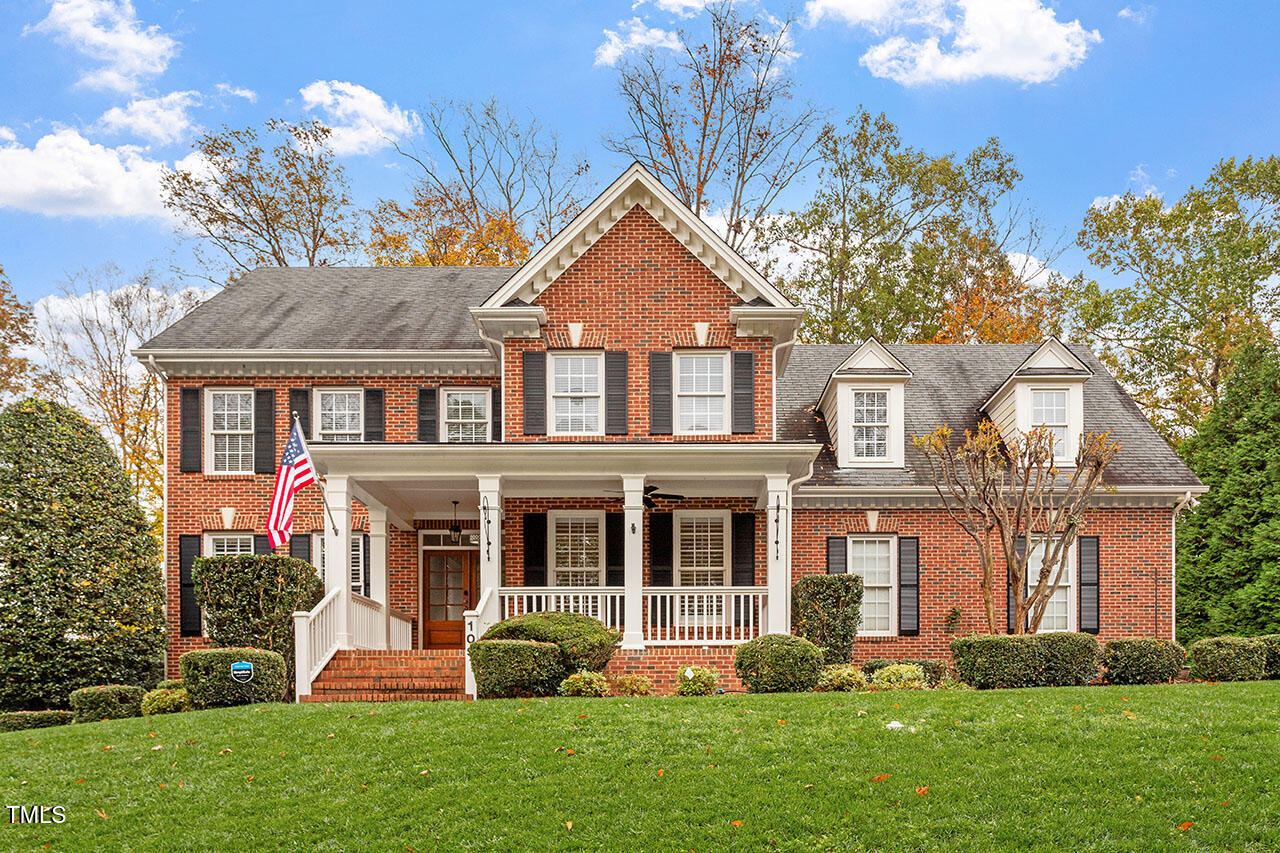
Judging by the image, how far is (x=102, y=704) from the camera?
1482 centimetres

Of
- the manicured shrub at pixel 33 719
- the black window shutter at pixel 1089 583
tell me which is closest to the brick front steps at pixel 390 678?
the manicured shrub at pixel 33 719

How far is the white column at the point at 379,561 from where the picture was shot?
56.5ft

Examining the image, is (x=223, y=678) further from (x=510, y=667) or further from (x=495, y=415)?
(x=495, y=415)

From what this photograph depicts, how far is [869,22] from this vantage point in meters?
30.1

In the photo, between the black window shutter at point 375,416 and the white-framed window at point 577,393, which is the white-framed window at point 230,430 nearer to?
the black window shutter at point 375,416

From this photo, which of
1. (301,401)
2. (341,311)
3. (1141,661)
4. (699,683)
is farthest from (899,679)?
(341,311)

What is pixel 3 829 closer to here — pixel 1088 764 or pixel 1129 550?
pixel 1088 764

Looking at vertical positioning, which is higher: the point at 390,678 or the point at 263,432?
the point at 263,432

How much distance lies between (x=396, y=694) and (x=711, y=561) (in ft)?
20.2

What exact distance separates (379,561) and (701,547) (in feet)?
18.1

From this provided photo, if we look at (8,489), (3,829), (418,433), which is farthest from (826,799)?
(8,489)

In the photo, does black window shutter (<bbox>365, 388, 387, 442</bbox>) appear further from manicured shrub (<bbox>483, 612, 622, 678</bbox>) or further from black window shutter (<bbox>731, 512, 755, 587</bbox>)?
black window shutter (<bbox>731, 512, 755, 587</bbox>)

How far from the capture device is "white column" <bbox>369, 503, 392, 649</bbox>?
1723cm

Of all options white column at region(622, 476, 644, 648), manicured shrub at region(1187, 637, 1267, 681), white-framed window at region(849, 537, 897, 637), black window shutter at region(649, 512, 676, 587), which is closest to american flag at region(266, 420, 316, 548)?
white column at region(622, 476, 644, 648)
